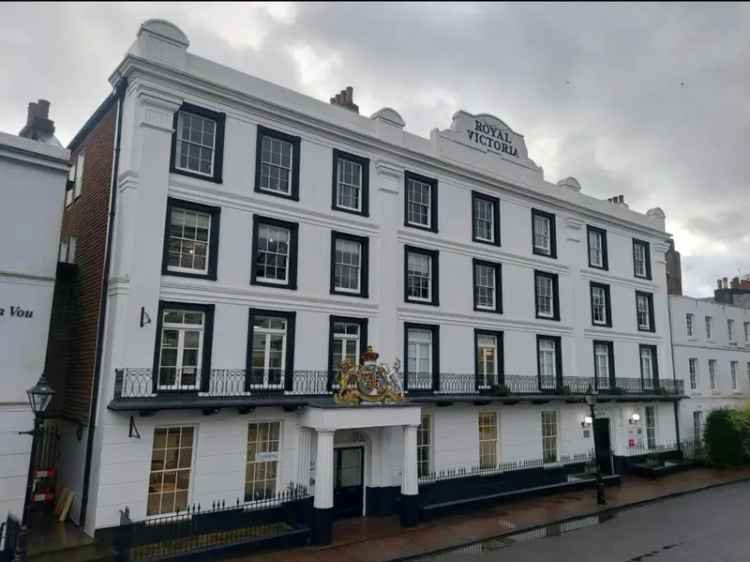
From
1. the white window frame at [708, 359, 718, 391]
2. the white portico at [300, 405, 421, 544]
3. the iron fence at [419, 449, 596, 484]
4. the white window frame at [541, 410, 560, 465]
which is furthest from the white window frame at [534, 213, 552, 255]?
the white window frame at [708, 359, 718, 391]

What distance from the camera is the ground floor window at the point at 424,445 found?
1803 centimetres

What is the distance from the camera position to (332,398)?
52.2 ft

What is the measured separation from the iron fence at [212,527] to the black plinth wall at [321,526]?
26 centimetres

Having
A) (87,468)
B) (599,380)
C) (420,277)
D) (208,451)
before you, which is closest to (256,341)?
(208,451)

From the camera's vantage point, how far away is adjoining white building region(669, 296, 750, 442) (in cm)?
2790

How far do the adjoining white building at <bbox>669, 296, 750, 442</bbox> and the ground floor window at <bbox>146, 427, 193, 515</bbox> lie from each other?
24.3 metres

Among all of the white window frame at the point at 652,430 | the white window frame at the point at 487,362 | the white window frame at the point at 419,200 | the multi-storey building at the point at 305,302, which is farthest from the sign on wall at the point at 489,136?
the white window frame at the point at 652,430

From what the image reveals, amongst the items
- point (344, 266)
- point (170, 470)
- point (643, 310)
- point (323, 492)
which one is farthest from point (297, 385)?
point (643, 310)

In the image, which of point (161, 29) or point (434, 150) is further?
point (434, 150)

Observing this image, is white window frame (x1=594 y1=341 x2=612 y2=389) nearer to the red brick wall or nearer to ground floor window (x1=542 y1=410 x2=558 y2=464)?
ground floor window (x1=542 y1=410 x2=558 y2=464)

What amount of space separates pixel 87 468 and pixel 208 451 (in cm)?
281

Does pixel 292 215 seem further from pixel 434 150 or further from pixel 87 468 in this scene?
pixel 87 468

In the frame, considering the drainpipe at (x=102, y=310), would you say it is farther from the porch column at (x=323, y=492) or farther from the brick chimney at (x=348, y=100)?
the brick chimney at (x=348, y=100)

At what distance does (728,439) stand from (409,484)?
58.8 ft
